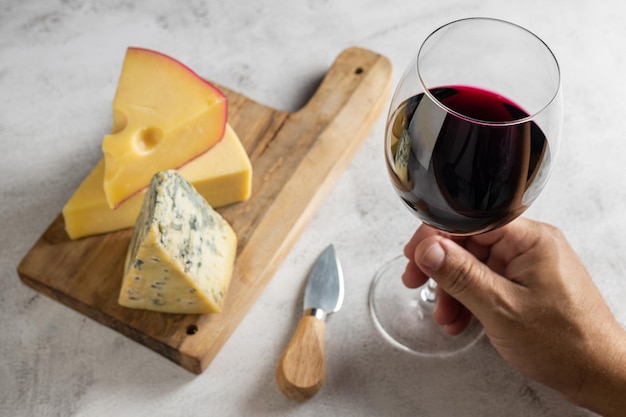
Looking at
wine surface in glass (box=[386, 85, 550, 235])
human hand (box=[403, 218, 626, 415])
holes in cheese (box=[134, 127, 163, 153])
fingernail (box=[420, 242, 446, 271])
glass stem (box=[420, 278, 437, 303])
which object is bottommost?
glass stem (box=[420, 278, 437, 303])

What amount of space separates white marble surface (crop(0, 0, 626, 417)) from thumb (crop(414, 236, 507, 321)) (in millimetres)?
166

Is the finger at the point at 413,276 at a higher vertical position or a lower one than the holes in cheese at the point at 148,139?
lower

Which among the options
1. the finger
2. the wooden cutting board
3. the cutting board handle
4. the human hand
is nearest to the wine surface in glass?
the human hand

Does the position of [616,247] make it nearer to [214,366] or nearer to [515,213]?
[515,213]

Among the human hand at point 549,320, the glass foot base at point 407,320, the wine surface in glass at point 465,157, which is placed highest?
the wine surface in glass at point 465,157

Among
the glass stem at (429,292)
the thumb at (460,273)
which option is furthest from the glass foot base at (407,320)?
the thumb at (460,273)

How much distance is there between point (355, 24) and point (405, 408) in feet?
3.10

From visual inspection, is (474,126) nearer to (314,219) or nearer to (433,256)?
(433,256)

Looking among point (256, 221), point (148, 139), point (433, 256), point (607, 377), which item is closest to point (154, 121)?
point (148, 139)

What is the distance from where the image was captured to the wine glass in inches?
35.2

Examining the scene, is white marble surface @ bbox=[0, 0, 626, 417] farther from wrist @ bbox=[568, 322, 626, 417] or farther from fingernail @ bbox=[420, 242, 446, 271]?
fingernail @ bbox=[420, 242, 446, 271]

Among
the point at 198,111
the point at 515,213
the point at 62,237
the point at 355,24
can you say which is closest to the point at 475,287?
the point at 515,213

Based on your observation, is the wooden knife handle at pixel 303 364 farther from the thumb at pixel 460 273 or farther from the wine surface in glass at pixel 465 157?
the wine surface in glass at pixel 465 157

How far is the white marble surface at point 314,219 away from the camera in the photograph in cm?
124
